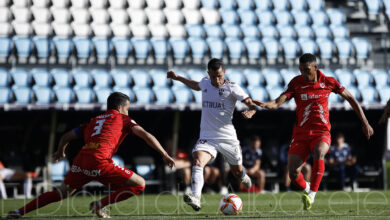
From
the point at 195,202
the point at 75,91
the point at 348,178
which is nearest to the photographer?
the point at 195,202

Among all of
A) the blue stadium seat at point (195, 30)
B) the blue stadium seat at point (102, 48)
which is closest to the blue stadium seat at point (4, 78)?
the blue stadium seat at point (102, 48)

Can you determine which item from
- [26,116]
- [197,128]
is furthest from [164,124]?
[26,116]

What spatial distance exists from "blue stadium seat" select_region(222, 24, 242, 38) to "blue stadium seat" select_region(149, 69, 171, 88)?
270cm

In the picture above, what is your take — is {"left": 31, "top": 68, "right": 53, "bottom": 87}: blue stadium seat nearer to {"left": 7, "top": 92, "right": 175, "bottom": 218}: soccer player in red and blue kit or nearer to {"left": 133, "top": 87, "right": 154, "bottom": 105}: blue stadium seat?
{"left": 133, "top": 87, "right": 154, "bottom": 105}: blue stadium seat

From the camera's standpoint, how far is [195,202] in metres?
8.07

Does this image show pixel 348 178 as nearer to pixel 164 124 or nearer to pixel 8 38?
pixel 164 124

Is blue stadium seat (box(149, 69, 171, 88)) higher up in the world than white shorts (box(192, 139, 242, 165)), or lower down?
higher up

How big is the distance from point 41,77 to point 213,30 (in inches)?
205

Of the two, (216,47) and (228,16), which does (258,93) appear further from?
(228,16)

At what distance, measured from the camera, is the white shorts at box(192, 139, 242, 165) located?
29.0ft

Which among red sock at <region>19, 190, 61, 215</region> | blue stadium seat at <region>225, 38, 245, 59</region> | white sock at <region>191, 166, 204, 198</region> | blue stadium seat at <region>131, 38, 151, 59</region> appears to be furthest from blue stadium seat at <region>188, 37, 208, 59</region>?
red sock at <region>19, 190, 61, 215</region>

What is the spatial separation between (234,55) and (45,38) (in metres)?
5.16

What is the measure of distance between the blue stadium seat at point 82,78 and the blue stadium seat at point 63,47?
0.64m

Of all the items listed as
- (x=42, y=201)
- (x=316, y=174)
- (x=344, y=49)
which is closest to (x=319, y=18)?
(x=344, y=49)
